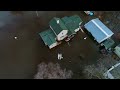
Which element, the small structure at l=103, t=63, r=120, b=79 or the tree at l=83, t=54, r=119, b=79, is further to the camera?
the tree at l=83, t=54, r=119, b=79

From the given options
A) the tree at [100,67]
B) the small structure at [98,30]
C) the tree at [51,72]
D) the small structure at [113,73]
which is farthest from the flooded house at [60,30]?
the small structure at [113,73]

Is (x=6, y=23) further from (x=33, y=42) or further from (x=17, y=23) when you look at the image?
(x=33, y=42)

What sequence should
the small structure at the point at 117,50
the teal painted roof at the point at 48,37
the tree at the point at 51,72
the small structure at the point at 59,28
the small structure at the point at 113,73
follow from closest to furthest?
the small structure at the point at 113,73, the tree at the point at 51,72, the small structure at the point at 117,50, the small structure at the point at 59,28, the teal painted roof at the point at 48,37

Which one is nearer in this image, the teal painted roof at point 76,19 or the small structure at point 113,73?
the small structure at point 113,73

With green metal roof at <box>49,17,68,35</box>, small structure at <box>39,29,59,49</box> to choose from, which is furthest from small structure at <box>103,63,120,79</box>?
green metal roof at <box>49,17,68,35</box>

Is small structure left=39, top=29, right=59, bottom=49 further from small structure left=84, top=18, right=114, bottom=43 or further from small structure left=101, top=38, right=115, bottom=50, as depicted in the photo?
small structure left=101, top=38, right=115, bottom=50

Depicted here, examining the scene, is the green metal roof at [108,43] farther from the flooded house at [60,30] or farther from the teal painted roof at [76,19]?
the teal painted roof at [76,19]

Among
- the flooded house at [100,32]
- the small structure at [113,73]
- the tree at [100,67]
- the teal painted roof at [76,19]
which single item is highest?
the teal painted roof at [76,19]
